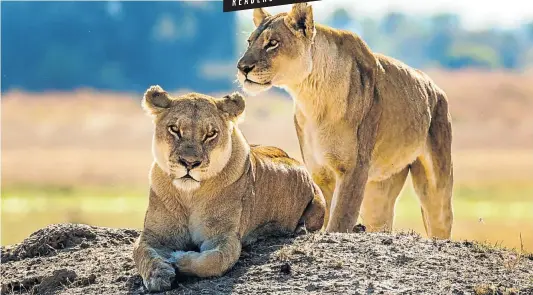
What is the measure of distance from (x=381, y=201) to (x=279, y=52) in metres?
2.68

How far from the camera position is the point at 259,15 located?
10008 mm

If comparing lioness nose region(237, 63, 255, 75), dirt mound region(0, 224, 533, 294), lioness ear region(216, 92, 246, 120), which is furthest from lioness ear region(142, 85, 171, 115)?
lioness nose region(237, 63, 255, 75)

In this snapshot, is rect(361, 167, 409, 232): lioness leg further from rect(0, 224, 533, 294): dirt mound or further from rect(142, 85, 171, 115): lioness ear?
rect(142, 85, 171, 115): lioness ear

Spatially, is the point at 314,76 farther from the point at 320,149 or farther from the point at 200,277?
the point at 200,277

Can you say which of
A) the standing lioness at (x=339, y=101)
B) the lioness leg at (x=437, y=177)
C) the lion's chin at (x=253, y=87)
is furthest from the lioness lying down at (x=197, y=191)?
the lioness leg at (x=437, y=177)

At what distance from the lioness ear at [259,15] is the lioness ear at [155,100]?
228cm

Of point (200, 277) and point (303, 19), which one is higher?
point (303, 19)

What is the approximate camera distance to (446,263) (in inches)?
312

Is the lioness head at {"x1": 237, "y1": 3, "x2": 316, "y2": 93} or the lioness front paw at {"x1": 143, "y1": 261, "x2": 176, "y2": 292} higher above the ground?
the lioness head at {"x1": 237, "y1": 3, "x2": 316, "y2": 93}

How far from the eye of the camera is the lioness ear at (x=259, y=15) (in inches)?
392

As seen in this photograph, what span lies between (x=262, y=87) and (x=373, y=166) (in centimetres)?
160

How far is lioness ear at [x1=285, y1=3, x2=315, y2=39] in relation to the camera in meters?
9.62

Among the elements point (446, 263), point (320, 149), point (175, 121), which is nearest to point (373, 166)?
point (320, 149)

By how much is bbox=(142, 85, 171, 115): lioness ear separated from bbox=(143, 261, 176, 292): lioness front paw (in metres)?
1.16
